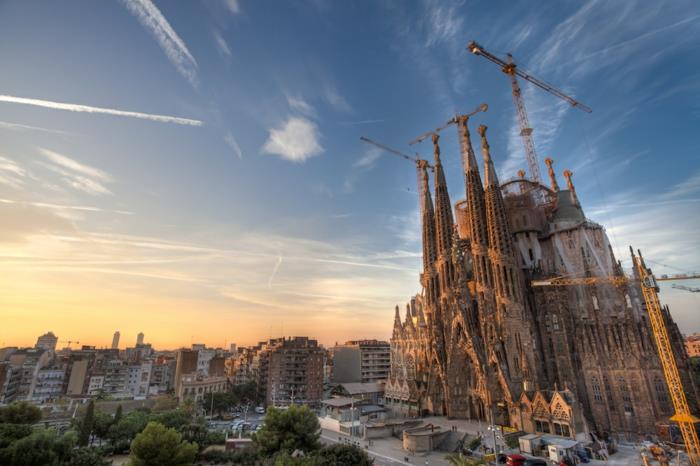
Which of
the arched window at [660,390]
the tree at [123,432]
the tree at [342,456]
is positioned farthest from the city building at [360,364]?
the tree at [342,456]

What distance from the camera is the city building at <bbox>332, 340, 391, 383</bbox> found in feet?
302

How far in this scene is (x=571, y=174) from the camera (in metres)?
70.1

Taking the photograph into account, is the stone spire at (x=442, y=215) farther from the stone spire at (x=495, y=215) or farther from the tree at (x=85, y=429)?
the tree at (x=85, y=429)

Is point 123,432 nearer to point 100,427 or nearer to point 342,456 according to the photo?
point 100,427

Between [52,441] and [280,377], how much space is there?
160 feet

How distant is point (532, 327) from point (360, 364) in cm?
5443

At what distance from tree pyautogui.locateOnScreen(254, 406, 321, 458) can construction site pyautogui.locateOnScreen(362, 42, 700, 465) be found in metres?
23.0

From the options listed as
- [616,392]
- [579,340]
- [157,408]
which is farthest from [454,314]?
[157,408]

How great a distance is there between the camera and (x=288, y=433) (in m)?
29.0

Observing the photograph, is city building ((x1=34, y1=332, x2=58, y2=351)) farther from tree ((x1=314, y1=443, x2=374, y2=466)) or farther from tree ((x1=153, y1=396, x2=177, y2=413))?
tree ((x1=314, y1=443, x2=374, y2=466))

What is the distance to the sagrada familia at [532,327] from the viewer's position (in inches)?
1534

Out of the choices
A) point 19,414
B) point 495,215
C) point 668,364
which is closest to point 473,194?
point 495,215

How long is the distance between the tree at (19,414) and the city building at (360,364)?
6503 cm

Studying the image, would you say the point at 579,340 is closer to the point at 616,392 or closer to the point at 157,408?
the point at 616,392
